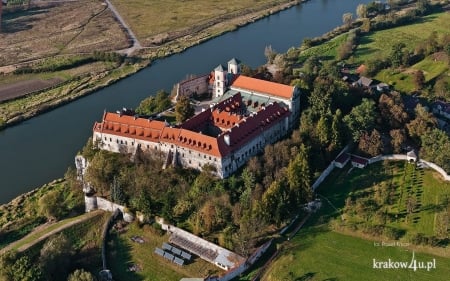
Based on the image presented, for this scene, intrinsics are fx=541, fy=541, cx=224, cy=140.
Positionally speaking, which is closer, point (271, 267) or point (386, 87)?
point (271, 267)

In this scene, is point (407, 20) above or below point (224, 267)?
above

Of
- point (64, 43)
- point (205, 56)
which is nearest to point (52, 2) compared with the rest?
point (64, 43)

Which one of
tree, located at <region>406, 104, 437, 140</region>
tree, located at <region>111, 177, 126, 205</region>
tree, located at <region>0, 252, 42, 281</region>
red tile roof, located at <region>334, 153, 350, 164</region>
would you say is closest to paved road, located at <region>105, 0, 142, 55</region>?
tree, located at <region>111, 177, 126, 205</region>

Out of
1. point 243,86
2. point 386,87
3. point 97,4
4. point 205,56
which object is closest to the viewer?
point 243,86

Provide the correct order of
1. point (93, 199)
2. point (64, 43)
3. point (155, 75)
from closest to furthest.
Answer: point (93, 199)
point (155, 75)
point (64, 43)

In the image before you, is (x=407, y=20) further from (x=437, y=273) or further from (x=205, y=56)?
(x=437, y=273)

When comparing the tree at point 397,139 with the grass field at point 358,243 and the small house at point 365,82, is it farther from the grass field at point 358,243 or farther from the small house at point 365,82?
the small house at point 365,82

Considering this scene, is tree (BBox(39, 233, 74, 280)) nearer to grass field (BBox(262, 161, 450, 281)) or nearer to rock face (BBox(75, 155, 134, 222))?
rock face (BBox(75, 155, 134, 222))
